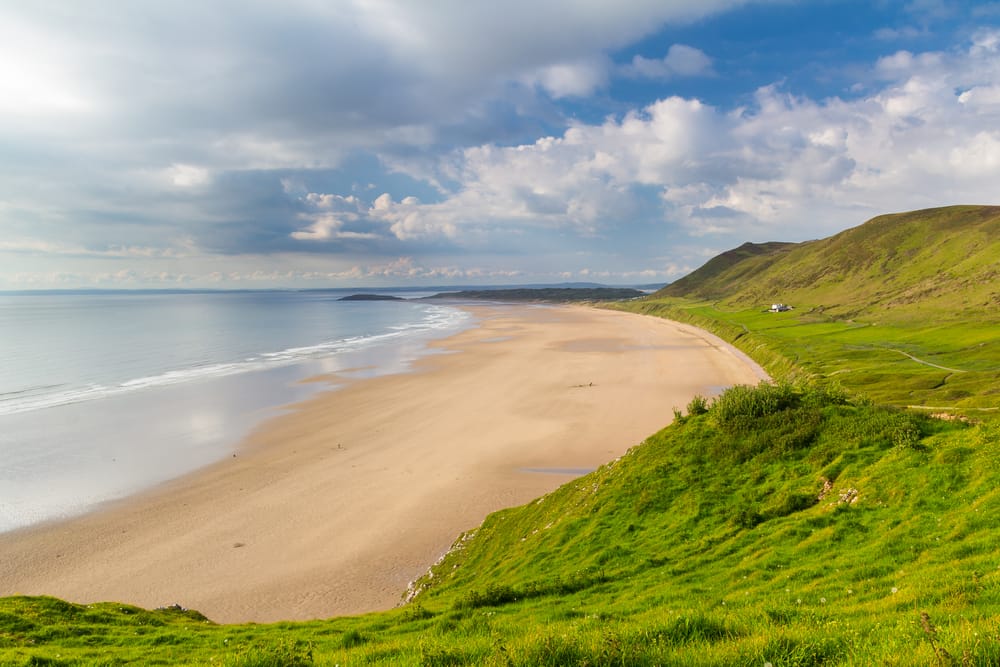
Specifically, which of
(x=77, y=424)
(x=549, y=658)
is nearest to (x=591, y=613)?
(x=549, y=658)

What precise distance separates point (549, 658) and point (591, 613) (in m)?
5.76

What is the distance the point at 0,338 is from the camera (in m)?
118

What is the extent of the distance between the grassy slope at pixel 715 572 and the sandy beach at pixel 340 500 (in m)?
5.55

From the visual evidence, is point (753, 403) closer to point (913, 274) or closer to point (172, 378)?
point (172, 378)

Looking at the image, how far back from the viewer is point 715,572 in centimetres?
1377

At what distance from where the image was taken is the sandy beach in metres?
22.5

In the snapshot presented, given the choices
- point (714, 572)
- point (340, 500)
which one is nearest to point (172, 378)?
point (340, 500)

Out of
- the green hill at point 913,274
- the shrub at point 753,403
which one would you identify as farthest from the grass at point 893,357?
the green hill at point 913,274

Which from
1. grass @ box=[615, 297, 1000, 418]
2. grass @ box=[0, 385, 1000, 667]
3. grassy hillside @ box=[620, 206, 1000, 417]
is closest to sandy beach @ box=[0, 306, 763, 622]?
grass @ box=[0, 385, 1000, 667]

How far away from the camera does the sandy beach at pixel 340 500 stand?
22.5 meters

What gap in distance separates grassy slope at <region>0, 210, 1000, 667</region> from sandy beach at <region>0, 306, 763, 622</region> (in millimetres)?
5548

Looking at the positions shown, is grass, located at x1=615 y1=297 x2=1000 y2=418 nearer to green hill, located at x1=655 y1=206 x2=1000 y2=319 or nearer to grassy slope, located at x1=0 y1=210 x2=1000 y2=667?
grassy slope, located at x1=0 y1=210 x2=1000 y2=667

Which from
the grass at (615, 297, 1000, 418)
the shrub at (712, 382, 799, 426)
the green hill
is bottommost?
the grass at (615, 297, 1000, 418)

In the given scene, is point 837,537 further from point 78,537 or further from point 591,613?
point 78,537
